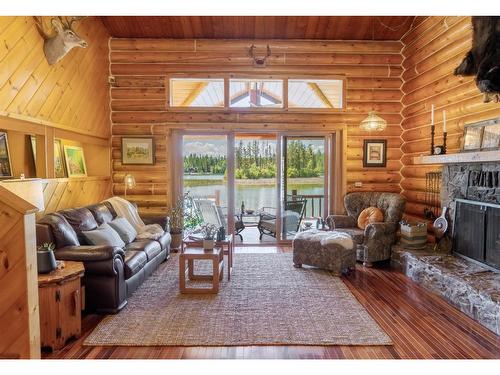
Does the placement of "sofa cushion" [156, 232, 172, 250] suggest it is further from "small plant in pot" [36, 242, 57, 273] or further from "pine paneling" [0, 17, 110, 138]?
"pine paneling" [0, 17, 110, 138]

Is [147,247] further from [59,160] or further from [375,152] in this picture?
[375,152]

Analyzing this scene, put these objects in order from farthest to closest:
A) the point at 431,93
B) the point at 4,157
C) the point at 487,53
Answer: the point at 431,93, the point at 4,157, the point at 487,53

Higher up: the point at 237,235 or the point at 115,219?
the point at 115,219

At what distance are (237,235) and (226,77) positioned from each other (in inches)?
116

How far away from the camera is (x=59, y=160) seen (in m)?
4.43

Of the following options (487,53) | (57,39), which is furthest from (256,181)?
(487,53)

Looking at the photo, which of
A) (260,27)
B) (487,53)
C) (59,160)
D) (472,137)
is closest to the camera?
(487,53)

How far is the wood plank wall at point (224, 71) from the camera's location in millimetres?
5641

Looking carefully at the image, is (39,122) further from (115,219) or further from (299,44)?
(299,44)

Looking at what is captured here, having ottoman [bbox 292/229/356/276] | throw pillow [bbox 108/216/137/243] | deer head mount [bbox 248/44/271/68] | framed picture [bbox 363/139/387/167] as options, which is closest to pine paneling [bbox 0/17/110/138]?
throw pillow [bbox 108/216/137/243]

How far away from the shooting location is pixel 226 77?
566 cm

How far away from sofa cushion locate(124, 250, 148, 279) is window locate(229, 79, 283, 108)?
126 inches

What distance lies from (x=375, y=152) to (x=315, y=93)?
1.54 meters

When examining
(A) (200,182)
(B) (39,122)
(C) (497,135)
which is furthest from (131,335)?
(C) (497,135)
